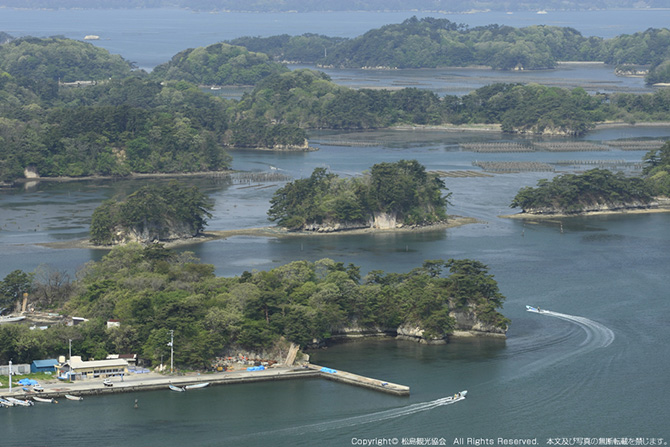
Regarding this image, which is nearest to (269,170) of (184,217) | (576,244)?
(184,217)

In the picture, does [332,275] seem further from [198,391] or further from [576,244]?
[576,244]

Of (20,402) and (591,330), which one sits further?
(591,330)

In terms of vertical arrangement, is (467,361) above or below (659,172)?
below

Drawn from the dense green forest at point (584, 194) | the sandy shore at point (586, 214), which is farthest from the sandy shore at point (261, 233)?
the dense green forest at point (584, 194)

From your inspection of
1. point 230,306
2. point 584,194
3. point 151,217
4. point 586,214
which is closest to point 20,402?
point 230,306

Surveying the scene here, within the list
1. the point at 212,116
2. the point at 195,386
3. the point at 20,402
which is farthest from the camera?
the point at 212,116

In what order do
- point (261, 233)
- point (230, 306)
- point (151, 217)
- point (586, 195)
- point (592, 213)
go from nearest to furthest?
point (230, 306) → point (151, 217) → point (261, 233) → point (592, 213) → point (586, 195)

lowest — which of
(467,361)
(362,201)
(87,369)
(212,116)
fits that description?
(467,361)

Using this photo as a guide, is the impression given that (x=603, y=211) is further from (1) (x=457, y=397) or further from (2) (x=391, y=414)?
(2) (x=391, y=414)
